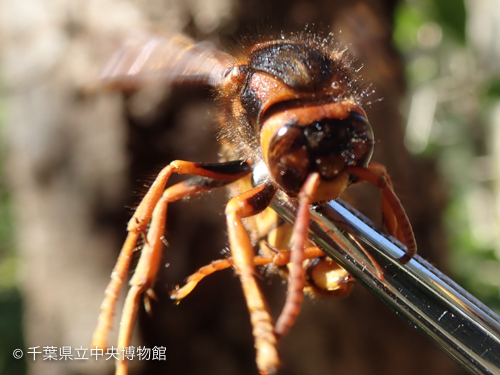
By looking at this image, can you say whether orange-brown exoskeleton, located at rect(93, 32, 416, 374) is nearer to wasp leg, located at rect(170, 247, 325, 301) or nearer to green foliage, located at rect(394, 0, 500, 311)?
wasp leg, located at rect(170, 247, 325, 301)

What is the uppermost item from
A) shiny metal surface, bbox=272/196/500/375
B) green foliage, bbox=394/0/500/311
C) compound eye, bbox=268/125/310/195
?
green foliage, bbox=394/0/500/311

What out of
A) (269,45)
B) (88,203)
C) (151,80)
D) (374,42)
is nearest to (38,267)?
(88,203)

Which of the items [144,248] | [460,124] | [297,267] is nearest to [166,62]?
[144,248]

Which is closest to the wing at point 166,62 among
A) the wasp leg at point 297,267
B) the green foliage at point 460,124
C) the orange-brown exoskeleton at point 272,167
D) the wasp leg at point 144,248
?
the orange-brown exoskeleton at point 272,167

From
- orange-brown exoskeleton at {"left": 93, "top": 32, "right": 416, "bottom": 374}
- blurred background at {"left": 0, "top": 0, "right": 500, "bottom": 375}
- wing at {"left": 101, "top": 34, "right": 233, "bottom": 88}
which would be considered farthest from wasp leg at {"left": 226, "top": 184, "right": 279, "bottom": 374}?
blurred background at {"left": 0, "top": 0, "right": 500, "bottom": 375}

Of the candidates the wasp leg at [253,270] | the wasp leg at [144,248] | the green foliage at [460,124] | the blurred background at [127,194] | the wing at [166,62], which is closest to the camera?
the wasp leg at [253,270]

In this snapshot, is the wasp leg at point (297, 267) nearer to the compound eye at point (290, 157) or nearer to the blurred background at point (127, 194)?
the compound eye at point (290, 157)

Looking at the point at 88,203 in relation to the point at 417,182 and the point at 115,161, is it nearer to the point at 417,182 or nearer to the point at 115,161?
the point at 115,161
